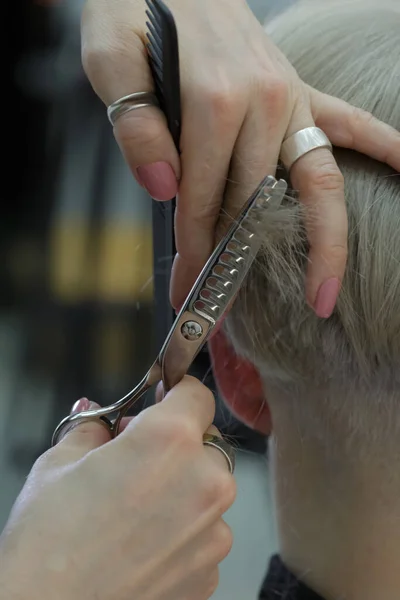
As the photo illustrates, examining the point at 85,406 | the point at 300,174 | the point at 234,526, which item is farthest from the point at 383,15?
the point at 234,526

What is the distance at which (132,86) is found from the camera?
0.44 m

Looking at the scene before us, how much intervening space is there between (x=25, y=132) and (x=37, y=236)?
211 mm

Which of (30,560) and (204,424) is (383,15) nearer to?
(204,424)

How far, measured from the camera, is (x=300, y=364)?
0.57m

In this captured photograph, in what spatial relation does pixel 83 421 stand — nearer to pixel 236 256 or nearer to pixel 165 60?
pixel 236 256

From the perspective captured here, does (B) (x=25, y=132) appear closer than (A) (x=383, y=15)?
No

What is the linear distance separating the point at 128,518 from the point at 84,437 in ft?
0.30

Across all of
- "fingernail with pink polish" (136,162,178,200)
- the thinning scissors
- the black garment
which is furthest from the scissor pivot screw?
the black garment

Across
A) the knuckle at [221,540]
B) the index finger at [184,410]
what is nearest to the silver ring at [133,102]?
the index finger at [184,410]

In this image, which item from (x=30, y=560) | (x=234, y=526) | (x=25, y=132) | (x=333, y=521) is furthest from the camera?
(x=25, y=132)

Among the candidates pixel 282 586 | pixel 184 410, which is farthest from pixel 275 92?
pixel 282 586

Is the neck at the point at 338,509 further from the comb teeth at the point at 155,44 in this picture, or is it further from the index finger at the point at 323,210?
the comb teeth at the point at 155,44

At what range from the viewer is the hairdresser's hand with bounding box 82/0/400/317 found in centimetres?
44

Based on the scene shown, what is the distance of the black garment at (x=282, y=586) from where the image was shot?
0.71m
